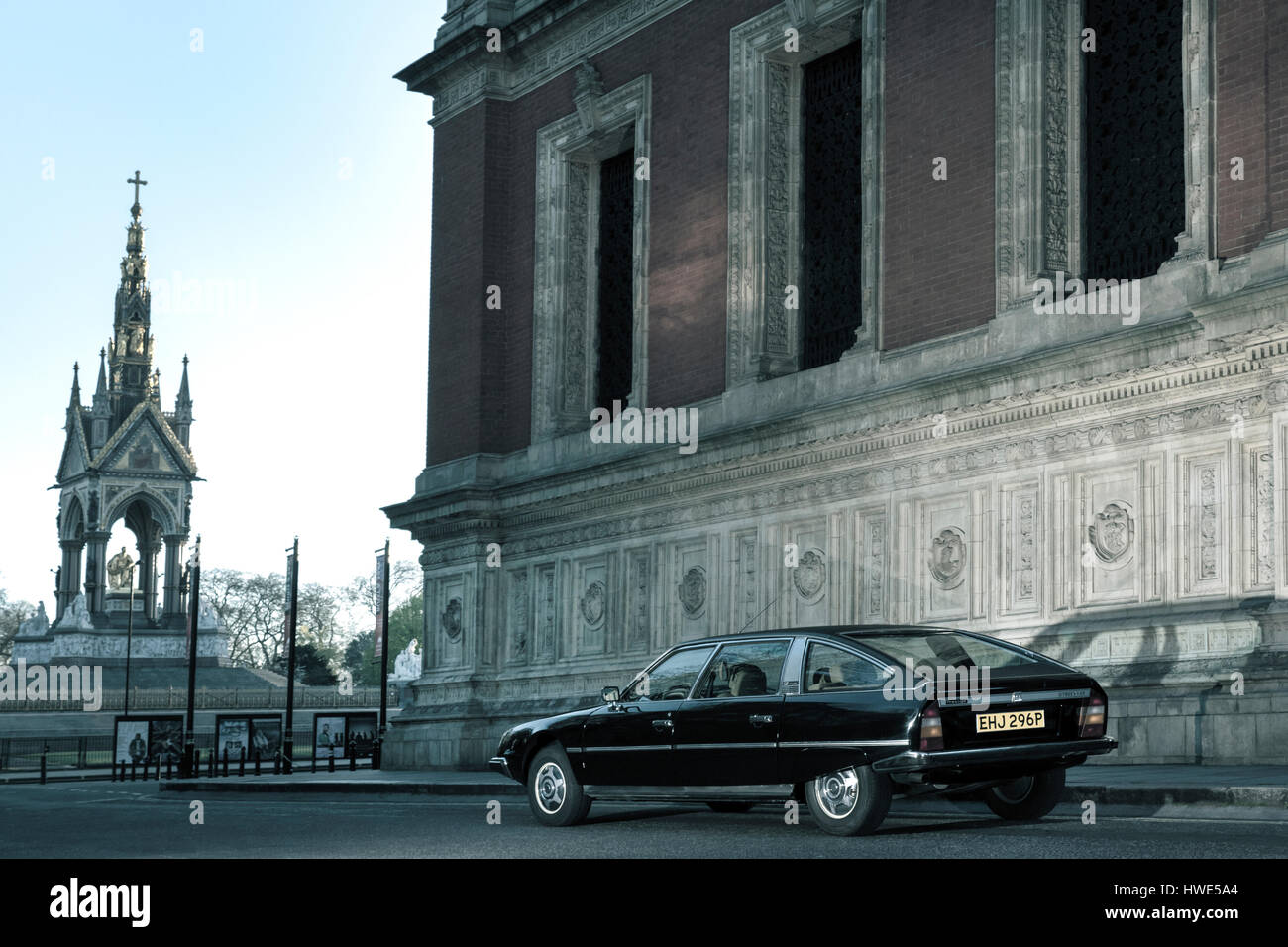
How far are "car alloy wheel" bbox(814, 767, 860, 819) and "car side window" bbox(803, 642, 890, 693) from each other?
2.06 feet

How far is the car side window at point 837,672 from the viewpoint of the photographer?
40.7 feet

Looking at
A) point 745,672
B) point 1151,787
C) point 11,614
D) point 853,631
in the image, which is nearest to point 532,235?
point 745,672

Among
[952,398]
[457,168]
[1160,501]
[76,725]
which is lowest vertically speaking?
[76,725]

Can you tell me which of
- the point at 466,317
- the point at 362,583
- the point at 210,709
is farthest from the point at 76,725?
the point at 362,583

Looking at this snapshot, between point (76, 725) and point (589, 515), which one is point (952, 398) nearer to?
point (589, 515)

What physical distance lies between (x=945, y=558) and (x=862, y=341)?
3748 millimetres

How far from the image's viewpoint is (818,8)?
85.9ft

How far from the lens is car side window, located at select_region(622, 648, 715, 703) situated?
13961 mm

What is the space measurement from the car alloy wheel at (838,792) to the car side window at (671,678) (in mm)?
1809

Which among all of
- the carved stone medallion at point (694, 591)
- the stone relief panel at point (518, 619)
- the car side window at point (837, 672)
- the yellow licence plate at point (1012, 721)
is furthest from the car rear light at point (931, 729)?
the stone relief panel at point (518, 619)

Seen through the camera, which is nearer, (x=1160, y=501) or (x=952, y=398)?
(x=1160, y=501)

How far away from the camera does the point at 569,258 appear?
32.1 m
